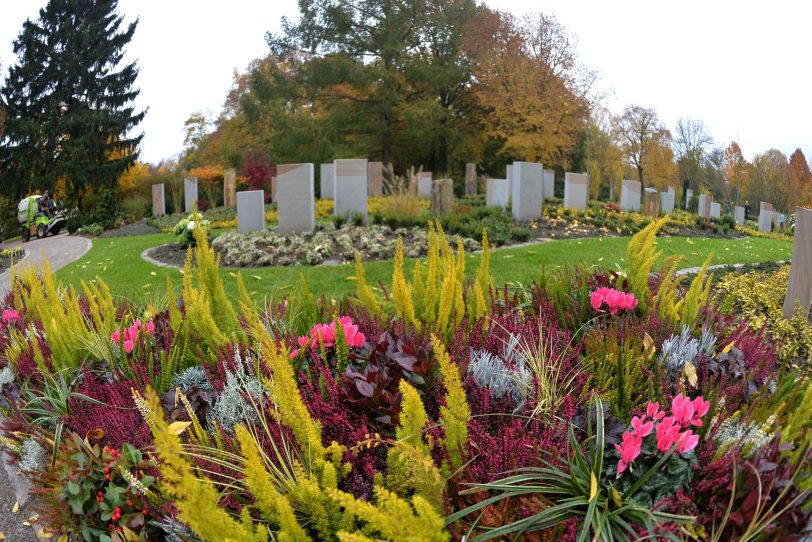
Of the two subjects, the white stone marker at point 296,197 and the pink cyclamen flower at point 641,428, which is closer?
the pink cyclamen flower at point 641,428

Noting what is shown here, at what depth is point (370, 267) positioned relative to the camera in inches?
326

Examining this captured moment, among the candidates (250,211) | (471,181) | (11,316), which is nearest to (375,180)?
(471,181)

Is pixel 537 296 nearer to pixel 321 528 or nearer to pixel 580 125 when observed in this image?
pixel 321 528

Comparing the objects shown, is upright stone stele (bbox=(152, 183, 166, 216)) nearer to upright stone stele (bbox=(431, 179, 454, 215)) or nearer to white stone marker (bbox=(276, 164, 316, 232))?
white stone marker (bbox=(276, 164, 316, 232))

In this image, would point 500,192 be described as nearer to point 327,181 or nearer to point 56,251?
point 327,181

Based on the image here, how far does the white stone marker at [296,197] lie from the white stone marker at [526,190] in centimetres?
461

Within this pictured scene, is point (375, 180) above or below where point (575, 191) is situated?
above

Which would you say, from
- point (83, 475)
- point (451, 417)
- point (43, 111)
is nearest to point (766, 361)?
point (451, 417)

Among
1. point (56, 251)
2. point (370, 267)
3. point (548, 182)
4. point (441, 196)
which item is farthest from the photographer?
point (548, 182)

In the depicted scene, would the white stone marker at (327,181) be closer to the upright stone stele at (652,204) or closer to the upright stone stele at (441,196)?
the upright stone stele at (441,196)

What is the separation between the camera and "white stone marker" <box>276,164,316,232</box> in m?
11.3

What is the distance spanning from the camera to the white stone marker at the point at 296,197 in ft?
36.9

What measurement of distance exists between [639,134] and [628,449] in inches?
1743

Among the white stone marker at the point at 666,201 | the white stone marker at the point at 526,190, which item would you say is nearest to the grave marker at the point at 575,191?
the white stone marker at the point at 526,190
